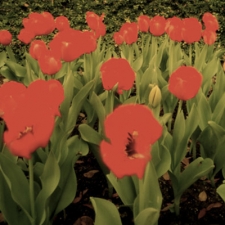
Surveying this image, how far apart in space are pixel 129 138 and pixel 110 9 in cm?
422

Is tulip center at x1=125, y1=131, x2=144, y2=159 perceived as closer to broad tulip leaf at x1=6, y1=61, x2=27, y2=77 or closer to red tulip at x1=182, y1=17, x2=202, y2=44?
red tulip at x1=182, y1=17, x2=202, y2=44

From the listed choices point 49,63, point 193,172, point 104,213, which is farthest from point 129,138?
point 49,63

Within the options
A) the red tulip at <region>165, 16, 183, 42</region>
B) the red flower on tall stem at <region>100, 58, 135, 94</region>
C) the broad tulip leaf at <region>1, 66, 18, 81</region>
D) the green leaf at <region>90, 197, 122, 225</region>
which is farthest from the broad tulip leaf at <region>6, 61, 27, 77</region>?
the green leaf at <region>90, 197, 122, 225</region>

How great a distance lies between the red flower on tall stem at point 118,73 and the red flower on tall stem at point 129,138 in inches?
25.2

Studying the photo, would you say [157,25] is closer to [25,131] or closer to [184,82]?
[184,82]

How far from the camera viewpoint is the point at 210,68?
8.06ft

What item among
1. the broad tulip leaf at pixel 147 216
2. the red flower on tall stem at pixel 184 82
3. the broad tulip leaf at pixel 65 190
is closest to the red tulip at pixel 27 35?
the broad tulip leaf at pixel 65 190

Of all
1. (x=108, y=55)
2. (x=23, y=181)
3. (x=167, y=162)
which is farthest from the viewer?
(x=108, y=55)

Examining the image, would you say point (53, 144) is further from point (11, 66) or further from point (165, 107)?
point (11, 66)

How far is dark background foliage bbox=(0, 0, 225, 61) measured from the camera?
4816 mm

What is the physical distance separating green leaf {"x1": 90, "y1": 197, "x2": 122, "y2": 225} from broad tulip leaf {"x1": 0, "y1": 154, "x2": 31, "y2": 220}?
10.7 inches

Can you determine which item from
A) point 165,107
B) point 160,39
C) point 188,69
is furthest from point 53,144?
point 160,39

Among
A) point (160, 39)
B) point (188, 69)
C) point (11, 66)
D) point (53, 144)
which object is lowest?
point (160, 39)

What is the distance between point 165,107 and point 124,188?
914mm
